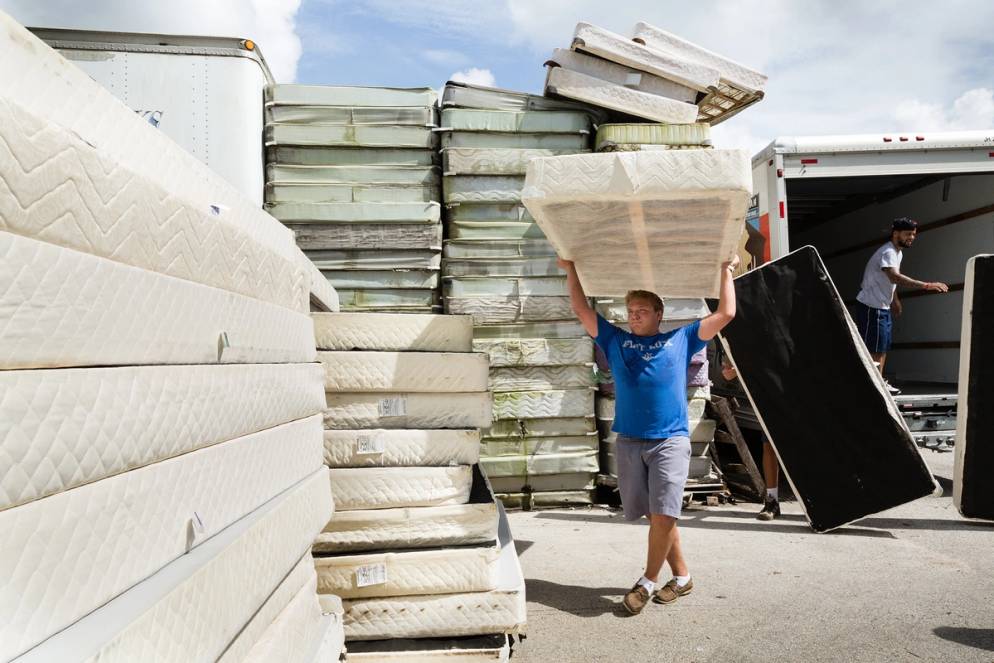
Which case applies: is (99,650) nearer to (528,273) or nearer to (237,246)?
(237,246)

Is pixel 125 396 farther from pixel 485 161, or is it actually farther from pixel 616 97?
pixel 616 97

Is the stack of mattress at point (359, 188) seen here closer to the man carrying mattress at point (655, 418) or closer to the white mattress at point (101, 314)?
the man carrying mattress at point (655, 418)

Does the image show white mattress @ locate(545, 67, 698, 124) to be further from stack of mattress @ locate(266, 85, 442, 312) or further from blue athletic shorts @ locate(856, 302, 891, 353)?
blue athletic shorts @ locate(856, 302, 891, 353)

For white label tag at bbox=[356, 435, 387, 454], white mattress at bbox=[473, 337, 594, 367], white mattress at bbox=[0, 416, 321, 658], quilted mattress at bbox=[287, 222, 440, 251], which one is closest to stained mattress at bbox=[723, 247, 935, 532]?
white mattress at bbox=[473, 337, 594, 367]

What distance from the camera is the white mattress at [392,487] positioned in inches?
133

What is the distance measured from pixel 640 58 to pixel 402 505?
4.63 m

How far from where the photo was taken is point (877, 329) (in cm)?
750

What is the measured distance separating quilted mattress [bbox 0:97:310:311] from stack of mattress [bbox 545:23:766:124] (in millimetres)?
5149

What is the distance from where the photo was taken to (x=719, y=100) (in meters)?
7.16

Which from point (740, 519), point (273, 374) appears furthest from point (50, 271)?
point (740, 519)

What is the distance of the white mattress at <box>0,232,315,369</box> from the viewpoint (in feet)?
3.64

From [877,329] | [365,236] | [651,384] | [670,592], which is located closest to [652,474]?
[651,384]

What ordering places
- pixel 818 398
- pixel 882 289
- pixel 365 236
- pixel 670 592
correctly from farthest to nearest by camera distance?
pixel 882 289, pixel 365 236, pixel 818 398, pixel 670 592

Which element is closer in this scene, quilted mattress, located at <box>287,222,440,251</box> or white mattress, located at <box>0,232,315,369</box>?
white mattress, located at <box>0,232,315,369</box>
